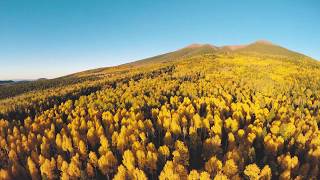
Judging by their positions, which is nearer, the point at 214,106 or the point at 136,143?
the point at 136,143

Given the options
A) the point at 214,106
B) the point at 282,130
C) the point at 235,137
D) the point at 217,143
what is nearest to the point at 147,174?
the point at 217,143

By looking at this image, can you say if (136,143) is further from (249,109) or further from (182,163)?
(249,109)

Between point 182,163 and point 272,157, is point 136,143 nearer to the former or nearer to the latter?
point 182,163

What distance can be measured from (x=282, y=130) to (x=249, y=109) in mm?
27216

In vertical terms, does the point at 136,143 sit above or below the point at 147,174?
above

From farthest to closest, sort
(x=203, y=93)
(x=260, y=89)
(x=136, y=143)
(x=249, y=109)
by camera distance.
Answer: (x=260, y=89) → (x=203, y=93) → (x=249, y=109) → (x=136, y=143)

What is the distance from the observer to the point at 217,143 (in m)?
91.5

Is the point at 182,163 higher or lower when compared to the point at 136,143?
lower

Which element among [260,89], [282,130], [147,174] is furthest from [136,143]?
[260,89]

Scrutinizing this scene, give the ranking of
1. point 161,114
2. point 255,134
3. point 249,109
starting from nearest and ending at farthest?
point 255,134, point 161,114, point 249,109

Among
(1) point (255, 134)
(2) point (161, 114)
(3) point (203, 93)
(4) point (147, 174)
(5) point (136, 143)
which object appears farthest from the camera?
(3) point (203, 93)

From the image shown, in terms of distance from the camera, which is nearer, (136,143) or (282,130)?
(136,143)

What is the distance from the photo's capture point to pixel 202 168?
8156 centimetres

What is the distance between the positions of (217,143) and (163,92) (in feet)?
283
